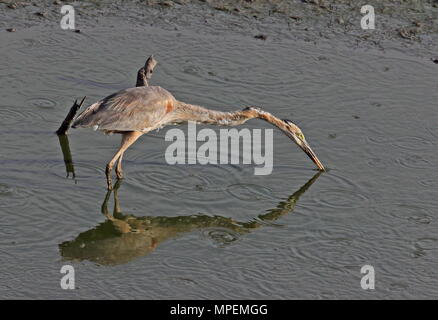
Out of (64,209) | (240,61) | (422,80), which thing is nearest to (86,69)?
(240,61)

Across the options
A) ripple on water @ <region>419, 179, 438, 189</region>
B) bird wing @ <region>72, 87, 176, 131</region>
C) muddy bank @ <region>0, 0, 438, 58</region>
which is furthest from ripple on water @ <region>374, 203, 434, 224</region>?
muddy bank @ <region>0, 0, 438, 58</region>

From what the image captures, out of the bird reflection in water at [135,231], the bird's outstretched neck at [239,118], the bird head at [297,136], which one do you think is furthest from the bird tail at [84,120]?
the bird head at [297,136]

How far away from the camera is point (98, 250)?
954 centimetres

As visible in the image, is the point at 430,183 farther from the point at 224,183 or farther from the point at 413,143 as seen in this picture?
the point at 224,183

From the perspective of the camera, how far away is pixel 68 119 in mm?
11539

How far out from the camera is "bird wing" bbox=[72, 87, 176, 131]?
10602 mm

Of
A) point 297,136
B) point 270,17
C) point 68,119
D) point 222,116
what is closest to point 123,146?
point 68,119

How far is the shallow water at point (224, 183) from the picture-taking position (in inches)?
357

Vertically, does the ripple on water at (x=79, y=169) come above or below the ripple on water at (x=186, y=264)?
above

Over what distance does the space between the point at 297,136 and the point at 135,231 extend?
2541 mm

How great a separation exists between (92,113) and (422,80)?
4999 mm

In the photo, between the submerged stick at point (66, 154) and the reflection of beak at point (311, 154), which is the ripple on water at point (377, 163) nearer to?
the reflection of beak at point (311, 154)
